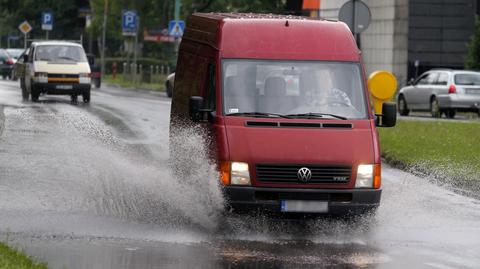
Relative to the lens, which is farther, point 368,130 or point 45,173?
point 45,173

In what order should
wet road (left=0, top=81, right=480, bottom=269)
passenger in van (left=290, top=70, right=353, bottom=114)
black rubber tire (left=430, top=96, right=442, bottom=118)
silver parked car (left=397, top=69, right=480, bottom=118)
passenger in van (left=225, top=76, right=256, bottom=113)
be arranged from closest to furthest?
wet road (left=0, top=81, right=480, bottom=269) → passenger in van (left=225, top=76, right=256, bottom=113) → passenger in van (left=290, top=70, right=353, bottom=114) → silver parked car (left=397, top=69, right=480, bottom=118) → black rubber tire (left=430, top=96, right=442, bottom=118)

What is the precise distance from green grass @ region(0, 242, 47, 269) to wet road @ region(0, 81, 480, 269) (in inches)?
9.7

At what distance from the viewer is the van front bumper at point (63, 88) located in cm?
4042

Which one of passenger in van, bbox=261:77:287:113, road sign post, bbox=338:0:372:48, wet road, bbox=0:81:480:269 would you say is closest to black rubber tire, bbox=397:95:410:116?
road sign post, bbox=338:0:372:48

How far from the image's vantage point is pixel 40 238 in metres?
12.2

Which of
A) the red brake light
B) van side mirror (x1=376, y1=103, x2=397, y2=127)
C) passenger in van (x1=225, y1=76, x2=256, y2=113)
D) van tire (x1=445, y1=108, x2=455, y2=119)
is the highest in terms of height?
passenger in van (x1=225, y1=76, x2=256, y2=113)

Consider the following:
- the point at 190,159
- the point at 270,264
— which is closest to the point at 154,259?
the point at 270,264

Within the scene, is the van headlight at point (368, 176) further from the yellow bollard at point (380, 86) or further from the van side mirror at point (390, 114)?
the yellow bollard at point (380, 86)

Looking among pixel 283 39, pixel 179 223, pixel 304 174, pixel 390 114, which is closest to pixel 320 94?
pixel 283 39

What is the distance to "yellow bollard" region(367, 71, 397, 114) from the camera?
28625mm

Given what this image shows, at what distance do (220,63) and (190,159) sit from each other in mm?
1053

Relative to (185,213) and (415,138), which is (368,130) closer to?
(185,213)

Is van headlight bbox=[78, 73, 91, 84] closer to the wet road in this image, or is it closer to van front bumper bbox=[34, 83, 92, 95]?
van front bumper bbox=[34, 83, 92, 95]

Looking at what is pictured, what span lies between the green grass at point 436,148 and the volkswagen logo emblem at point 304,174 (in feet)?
21.6
